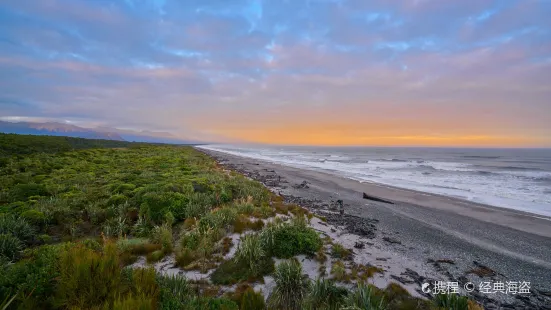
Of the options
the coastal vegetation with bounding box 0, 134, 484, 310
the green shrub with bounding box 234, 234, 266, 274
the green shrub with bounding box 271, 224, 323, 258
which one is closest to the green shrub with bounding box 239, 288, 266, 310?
the coastal vegetation with bounding box 0, 134, 484, 310

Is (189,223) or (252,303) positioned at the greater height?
(252,303)

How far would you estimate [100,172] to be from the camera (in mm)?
21125

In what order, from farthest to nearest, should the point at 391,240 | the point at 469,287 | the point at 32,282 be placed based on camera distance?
the point at 391,240 → the point at 469,287 → the point at 32,282

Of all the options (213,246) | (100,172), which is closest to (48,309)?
(213,246)

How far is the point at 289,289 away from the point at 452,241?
9169 mm

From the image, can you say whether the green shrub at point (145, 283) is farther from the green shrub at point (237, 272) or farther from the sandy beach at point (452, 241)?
the sandy beach at point (452, 241)

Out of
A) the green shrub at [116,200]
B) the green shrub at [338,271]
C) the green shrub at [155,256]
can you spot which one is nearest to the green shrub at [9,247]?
the green shrub at [155,256]

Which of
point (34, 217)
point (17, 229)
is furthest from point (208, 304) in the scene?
point (34, 217)

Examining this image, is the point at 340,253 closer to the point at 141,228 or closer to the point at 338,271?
the point at 338,271

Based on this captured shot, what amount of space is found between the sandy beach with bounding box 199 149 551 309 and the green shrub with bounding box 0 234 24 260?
1014 cm

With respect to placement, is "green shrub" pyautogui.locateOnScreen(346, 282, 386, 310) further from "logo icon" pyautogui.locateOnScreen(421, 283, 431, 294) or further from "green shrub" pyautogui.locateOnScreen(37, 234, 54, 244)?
"green shrub" pyautogui.locateOnScreen(37, 234, 54, 244)

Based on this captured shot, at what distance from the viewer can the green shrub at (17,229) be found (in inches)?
304

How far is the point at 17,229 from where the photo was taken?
7.97 meters

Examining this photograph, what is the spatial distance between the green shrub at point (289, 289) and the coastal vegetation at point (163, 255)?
22 mm
